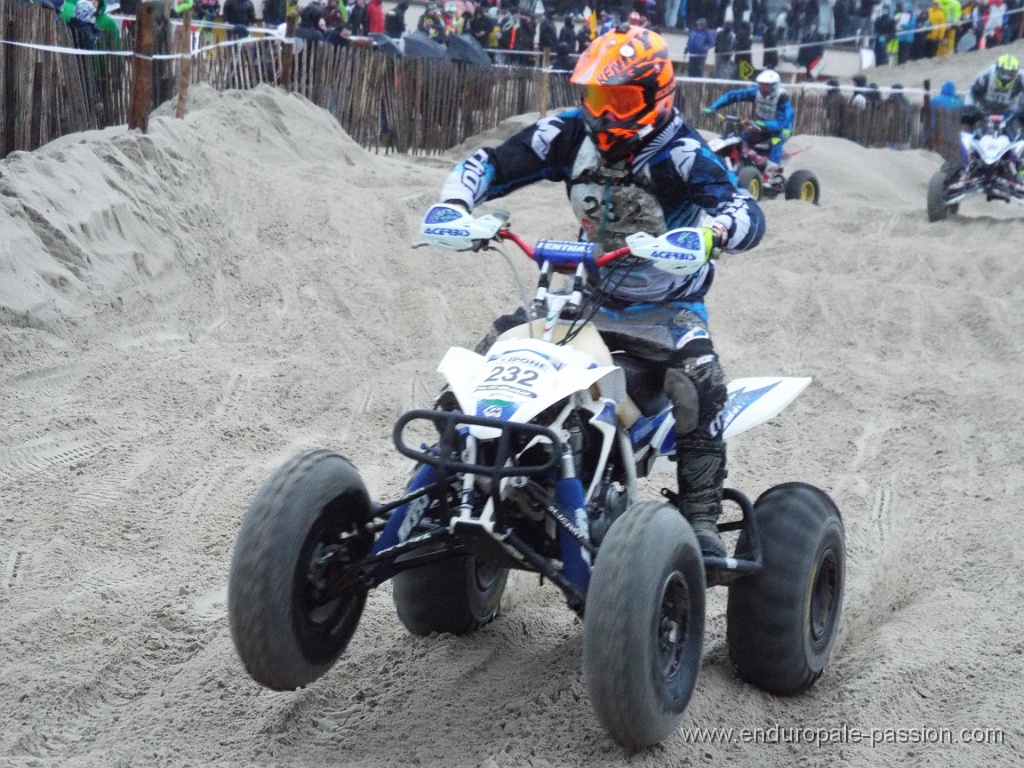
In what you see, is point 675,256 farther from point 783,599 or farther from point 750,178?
point 750,178

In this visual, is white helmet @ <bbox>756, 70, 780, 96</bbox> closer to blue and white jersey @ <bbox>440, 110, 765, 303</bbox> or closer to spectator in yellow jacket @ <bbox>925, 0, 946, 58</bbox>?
blue and white jersey @ <bbox>440, 110, 765, 303</bbox>

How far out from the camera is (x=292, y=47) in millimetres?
14070

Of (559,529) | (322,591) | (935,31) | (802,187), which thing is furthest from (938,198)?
(935,31)

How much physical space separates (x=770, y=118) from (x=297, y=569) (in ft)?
42.6

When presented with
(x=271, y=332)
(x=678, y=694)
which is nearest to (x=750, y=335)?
(x=271, y=332)

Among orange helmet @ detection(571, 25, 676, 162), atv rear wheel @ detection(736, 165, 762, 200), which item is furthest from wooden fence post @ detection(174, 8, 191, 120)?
orange helmet @ detection(571, 25, 676, 162)

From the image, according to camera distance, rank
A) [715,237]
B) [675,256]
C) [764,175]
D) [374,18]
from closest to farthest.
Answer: [675,256] < [715,237] < [764,175] < [374,18]

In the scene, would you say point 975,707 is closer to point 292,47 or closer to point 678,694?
point 678,694

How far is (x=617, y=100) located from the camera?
380cm

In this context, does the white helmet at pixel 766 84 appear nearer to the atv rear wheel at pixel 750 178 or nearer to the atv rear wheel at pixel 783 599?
the atv rear wheel at pixel 750 178

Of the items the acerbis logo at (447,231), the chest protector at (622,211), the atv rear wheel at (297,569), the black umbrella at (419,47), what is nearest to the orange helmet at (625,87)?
the chest protector at (622,211)

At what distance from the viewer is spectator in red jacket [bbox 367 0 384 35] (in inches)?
758

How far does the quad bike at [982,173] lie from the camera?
1271cm

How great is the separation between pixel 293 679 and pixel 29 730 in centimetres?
77
